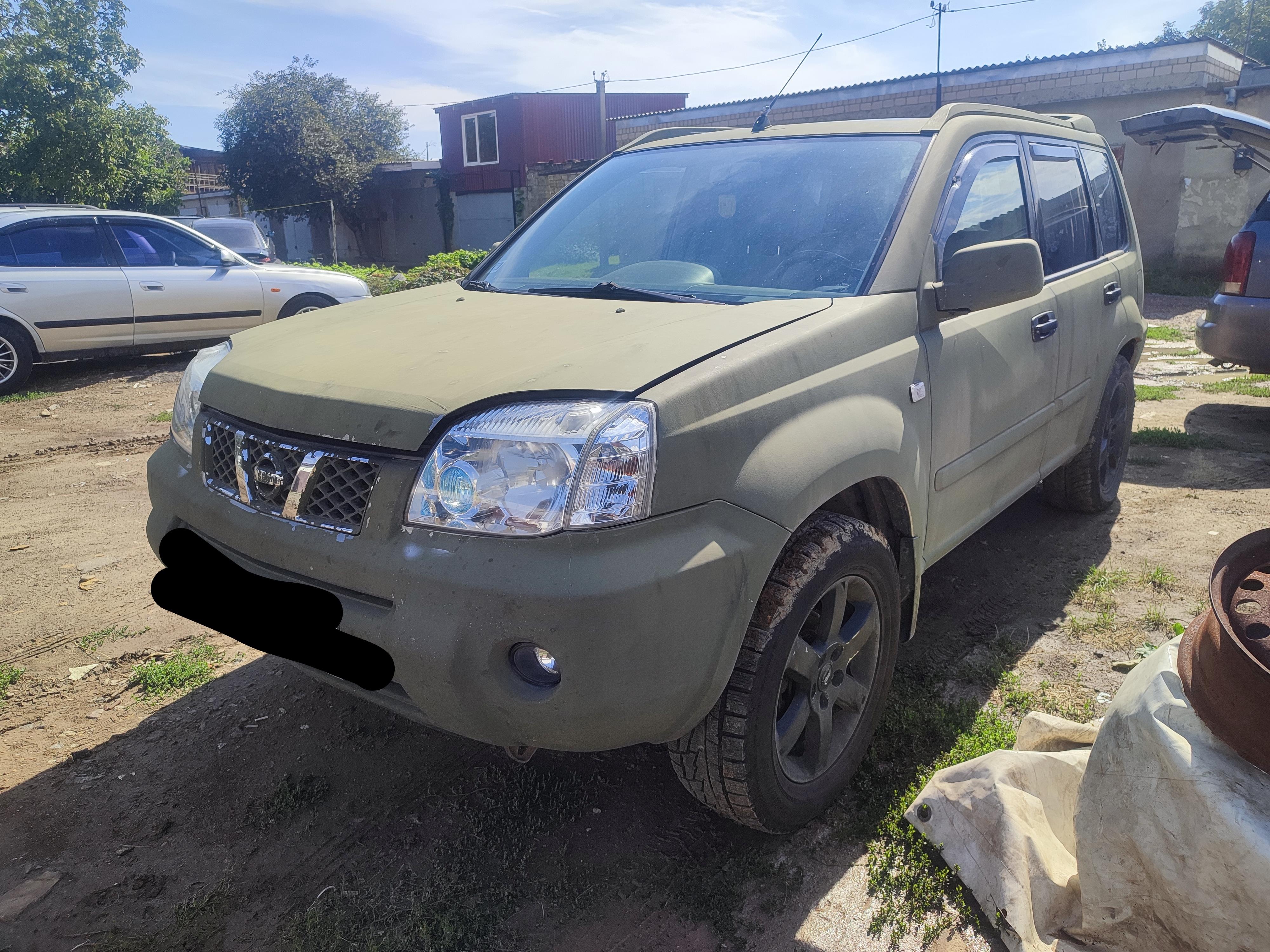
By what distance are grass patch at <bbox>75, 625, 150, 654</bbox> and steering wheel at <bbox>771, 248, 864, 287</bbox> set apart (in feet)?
8.96

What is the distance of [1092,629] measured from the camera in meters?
3.37

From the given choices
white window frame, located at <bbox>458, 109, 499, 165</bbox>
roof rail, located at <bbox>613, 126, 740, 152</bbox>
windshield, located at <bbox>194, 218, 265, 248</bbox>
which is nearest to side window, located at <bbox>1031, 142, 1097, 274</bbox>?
roof rail, located at <bbox>613, 126, 740, 152</bbox>

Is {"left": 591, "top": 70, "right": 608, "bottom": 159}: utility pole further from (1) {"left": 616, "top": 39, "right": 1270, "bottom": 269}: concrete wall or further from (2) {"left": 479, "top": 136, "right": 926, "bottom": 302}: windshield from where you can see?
(2) {"left": 479, "top": 136, "right": 926, "bottom": 302}: windshield

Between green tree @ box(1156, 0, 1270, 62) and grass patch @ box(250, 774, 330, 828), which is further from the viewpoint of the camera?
green tree @ box(1156, 0, 1270, 62)

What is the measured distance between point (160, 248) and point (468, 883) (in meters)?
8.68

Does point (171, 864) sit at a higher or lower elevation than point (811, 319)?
lower

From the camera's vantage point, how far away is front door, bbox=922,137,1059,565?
2688 millimetres

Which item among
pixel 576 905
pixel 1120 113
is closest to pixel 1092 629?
pixel 576 905

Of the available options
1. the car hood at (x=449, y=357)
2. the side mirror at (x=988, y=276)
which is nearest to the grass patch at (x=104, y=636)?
the car hood at (x=449, y=357)

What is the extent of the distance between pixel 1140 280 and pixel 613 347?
3642 mm

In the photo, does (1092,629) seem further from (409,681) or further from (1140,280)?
(409,681)

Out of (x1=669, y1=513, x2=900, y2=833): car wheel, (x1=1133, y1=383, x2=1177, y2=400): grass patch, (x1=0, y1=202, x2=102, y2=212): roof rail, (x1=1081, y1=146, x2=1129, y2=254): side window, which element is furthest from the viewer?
(x1=0, y1=202, x2=102, y2=212): roof rail

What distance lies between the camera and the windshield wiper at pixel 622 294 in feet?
8.47

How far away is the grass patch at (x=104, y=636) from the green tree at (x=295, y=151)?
1334 inches
